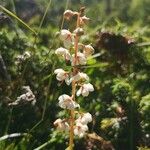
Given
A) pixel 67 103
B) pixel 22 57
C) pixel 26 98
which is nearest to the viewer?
pixel 67 103

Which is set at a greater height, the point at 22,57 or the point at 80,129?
the point at 22,57

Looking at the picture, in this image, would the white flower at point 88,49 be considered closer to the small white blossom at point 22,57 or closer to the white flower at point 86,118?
the white flower at point 86,118

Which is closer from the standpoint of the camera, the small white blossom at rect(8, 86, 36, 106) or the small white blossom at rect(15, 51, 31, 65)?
the small white blossom at rect(8, 86, 36, 106)

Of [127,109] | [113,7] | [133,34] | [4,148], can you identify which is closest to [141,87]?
[127,109]

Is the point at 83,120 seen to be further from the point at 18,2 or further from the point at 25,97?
the point at 18,2

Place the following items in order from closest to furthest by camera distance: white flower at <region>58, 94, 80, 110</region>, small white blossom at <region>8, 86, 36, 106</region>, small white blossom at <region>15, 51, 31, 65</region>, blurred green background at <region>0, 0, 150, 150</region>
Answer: white flower at <region>58, 94, 80, 110</region> < blurred green background at <region>0, 0, 150, 150</region> < small white blossom at <region>8, 86, 36, 106</region> < small white blossom at <region>15, 51, 31, 65</region>

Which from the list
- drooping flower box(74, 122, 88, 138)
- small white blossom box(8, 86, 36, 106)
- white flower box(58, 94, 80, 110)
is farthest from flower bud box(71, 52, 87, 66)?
small white blossom box(8, 86, 36, 106)

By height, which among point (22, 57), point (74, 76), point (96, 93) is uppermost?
point (22, 57)

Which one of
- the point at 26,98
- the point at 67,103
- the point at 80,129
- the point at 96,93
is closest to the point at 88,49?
the point at 67,103

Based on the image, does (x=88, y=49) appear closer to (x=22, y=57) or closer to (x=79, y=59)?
(x=79, y=59)

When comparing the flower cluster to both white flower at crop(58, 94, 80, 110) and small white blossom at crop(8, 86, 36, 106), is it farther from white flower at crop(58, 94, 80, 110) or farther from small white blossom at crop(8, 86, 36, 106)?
small white blossom at crop(8, 86, 36, 106)

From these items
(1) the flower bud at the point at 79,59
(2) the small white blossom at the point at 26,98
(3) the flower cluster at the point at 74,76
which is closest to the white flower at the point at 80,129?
(3) the flower cluster at the point at 74,76
